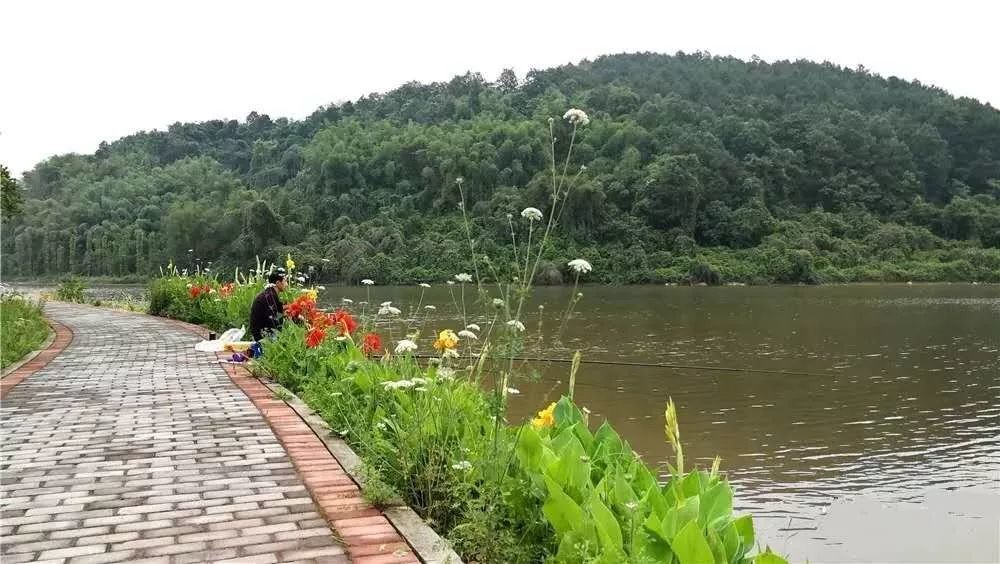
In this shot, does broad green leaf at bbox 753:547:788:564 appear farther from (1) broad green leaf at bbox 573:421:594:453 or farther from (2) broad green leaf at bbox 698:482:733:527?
(1) broad green leaf at bbox 573:421:594:453

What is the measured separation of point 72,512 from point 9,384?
3804mm

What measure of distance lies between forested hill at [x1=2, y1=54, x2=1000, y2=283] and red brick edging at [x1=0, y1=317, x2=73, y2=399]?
123ft

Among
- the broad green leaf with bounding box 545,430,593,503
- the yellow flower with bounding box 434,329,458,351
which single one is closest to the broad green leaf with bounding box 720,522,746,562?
the broad green leaf with bounding box 545,430,593,503

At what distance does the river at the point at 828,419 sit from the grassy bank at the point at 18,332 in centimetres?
521

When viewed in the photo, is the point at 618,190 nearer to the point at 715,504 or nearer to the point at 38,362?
the point at 38,362

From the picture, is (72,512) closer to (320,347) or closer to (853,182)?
(320,347)

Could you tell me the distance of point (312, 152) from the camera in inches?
2862

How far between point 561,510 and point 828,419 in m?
7.14

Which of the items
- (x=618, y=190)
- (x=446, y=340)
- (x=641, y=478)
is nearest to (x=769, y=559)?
(x=641, y=478)

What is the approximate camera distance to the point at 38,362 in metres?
7.60

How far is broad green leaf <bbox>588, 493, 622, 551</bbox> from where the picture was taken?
223 cm

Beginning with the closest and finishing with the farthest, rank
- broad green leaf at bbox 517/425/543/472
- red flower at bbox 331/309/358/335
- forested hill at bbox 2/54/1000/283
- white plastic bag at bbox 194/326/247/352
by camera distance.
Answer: broad green leaf at bbox 517/425/543/472, red flower at bbox 331/309/358/335, white plastic bag at bbox 194/326/247/352, forested hill at bbox 2/54/1000/283

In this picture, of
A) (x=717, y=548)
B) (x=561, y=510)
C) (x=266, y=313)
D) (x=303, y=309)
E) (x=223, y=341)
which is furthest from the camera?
(x=223, y=341)

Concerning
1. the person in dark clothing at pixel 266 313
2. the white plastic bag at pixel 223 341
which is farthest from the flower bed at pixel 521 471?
the white plastic bag at pixel 223 341
